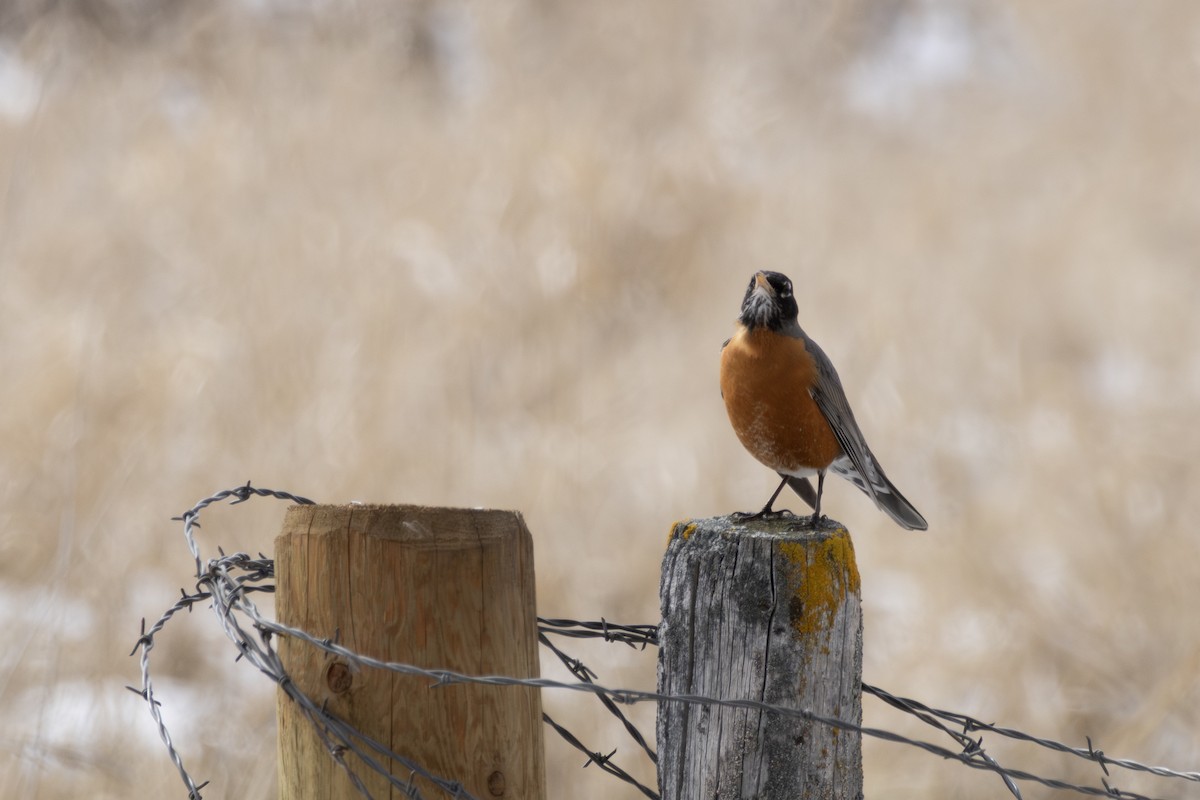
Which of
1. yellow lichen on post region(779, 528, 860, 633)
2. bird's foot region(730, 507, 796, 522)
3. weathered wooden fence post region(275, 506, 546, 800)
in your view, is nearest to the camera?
weathered wooden fence post region(275, 506, 546, 800)

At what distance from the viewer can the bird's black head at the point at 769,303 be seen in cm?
292

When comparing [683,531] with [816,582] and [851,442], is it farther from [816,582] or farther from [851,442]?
[851,442]

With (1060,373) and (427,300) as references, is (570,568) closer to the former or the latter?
(427,300)

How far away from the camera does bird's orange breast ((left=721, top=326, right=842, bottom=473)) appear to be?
2.89 m

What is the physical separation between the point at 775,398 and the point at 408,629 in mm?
1412

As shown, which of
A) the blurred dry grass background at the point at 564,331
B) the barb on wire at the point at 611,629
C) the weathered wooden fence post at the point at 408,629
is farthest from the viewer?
the blurred dry grass background at the point at 564,331

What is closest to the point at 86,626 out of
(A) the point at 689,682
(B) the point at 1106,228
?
(A) the point at 689,682

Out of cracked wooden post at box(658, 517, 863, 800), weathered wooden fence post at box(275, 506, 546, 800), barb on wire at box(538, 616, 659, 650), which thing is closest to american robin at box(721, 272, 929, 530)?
barb on wire at box(538, 616, 659, 650)

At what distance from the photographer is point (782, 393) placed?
9.48 feet

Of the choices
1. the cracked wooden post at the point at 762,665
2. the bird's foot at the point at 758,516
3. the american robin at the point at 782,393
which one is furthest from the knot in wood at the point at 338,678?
the american robin at the point at 782,393

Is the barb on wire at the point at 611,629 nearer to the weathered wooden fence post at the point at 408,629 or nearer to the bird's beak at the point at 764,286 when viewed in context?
the weathered wooden fence post at the point at 408,629

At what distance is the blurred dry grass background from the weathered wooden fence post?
9.34 feet

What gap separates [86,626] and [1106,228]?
6223mm

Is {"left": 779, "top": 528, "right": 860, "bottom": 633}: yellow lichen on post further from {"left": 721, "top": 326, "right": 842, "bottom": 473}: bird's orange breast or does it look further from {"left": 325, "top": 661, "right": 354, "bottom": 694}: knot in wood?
{"left": 721, "top": 326, "right": 842, "bottom": 473}: bird's orange breast
